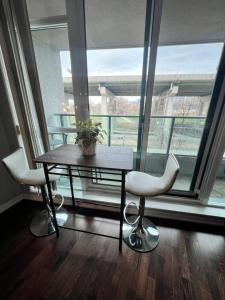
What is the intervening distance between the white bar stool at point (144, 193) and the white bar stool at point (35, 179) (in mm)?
802

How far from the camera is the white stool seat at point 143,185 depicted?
3.77ft

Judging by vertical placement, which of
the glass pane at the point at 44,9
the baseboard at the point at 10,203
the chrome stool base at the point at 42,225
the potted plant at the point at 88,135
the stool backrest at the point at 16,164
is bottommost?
the chrome stool base at the point at 42,225

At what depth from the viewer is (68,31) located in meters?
1.38

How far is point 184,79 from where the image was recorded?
1.42m

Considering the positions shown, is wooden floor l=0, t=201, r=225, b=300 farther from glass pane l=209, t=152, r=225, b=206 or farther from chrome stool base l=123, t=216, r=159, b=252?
glass pane l=209, t=152, r=225, b=206

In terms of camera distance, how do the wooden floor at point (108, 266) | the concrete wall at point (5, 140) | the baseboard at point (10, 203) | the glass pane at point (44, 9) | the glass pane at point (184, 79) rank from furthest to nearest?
the baseboard at point (10, 203) → the concrete wall at point (5, 140) → the glass pane at point (44, 9) → the glass pane at point (184, 79) → the wooden floor at point (108, 266)

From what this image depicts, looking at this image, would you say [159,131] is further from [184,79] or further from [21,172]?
[21,172]

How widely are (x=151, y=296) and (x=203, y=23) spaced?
7.49 feet

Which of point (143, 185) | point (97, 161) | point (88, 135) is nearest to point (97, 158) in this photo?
point (97, 161)

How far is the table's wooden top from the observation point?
111cm

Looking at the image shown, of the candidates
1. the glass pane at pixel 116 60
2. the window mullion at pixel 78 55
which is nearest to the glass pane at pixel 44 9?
the window mullion at pixel 78 55

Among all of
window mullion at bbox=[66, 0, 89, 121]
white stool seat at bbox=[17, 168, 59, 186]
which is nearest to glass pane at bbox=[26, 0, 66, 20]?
window mullion at bbox=[66, 0, 89, 121]

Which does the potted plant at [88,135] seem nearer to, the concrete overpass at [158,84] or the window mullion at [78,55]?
the window mullion at [78,55]

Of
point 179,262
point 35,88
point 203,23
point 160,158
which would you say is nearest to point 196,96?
point 203,23
